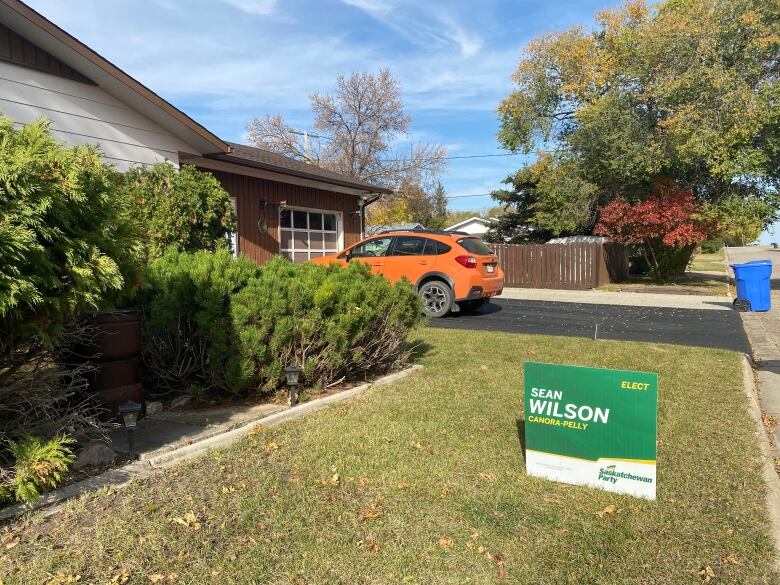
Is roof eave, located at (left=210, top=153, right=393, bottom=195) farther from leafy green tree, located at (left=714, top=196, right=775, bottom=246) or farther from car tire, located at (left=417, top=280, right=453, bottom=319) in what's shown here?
leafy green tree, located at (left=714, top=196, right=775, bottom=246)

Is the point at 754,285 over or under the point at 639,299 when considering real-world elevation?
over

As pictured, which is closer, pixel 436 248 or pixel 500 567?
pixel 500 567

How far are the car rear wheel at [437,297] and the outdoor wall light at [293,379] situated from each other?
612 centimetres

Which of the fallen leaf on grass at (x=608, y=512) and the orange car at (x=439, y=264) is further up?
the orange car at (x=439, y=264)

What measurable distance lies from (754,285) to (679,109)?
8396 mm

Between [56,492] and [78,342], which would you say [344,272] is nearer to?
[78,342]

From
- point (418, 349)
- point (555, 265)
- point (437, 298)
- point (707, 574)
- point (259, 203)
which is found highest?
point (259, 203)

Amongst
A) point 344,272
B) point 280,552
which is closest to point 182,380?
point 344,272

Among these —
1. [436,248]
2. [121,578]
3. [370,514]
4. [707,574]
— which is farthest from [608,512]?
[436,248]

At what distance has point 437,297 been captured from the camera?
36.4 feet

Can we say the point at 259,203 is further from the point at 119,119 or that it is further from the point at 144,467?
the point at 144,467

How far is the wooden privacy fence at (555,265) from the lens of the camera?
2073cm

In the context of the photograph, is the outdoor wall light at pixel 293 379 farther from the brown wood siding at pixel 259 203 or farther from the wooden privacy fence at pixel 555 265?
the wooden privacy fence at pixel 555 265

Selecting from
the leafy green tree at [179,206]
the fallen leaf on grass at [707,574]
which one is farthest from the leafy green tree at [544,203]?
the fallen leaf on grass at [707,574]
